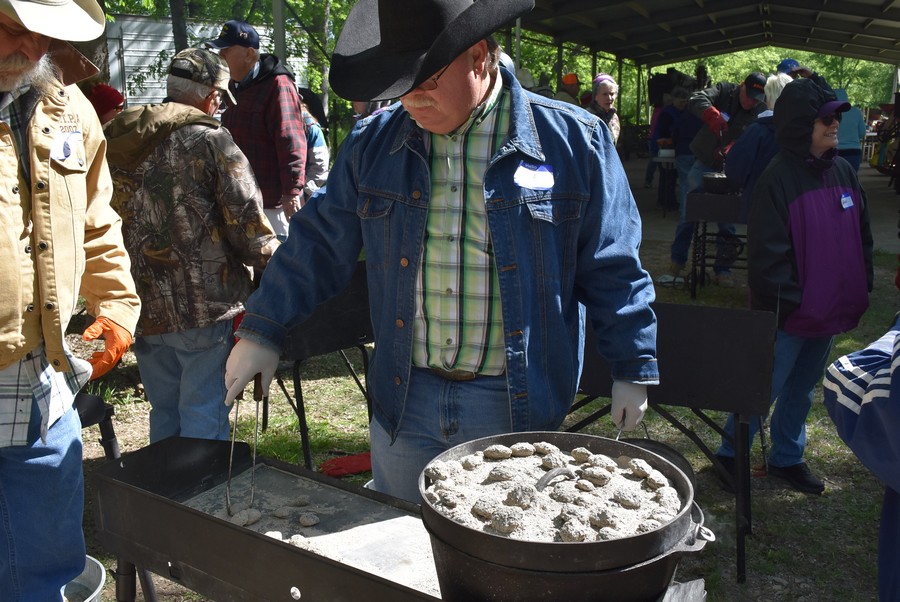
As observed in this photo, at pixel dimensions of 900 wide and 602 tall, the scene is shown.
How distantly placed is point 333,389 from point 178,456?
3.42m

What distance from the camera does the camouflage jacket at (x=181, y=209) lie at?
3.31 meters

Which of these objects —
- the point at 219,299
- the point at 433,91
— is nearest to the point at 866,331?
the point at 219,299

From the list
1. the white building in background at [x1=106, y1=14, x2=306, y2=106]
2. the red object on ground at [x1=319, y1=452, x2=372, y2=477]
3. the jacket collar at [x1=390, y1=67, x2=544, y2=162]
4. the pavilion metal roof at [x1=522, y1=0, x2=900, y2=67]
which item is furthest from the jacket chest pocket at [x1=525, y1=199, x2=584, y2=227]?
the pavilion metal roof at [x1=522, y1=0, x2=900, y2=67]

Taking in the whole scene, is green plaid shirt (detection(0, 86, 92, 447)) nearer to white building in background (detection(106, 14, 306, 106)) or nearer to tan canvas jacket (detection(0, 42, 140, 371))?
tan canvas jacket (detection(0, 42, 140, 371))

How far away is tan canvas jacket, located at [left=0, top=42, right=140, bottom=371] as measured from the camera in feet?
6.90

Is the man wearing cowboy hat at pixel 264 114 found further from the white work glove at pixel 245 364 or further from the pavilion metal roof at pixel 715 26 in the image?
the pavilion metal roof at pixel 715 26

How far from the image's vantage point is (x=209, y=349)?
3504mm

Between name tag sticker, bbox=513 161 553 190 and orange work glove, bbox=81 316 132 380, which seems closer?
name tag sticker, bbox=513 161 553 190

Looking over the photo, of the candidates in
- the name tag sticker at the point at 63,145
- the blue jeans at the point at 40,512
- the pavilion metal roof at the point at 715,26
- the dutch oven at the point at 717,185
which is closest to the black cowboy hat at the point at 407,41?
the name tag sticker at the point at 63,145

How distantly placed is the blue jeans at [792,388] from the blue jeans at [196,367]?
7.67ft

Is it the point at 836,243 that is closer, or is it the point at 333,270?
the point at 333,270

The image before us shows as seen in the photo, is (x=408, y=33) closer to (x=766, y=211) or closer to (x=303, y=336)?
(x=303, y=336)

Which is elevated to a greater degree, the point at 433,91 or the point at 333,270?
the point at 433,91

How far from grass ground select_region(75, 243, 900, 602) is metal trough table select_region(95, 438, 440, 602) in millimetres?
1212
